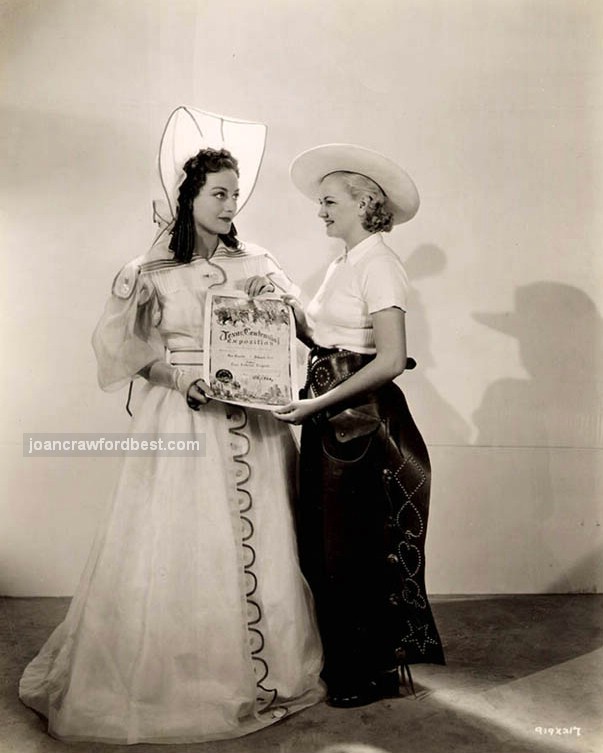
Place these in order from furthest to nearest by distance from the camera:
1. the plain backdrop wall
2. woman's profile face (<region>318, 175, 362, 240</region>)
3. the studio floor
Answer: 1. the plain backdrop wall
2. woman's profile face (<region>318, 175, 362, 240</region>)
3. the studio floor

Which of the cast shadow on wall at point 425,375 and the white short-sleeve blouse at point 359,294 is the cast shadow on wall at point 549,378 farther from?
the white short-sleeve blouse at point 359,294

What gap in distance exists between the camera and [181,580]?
2.42 meters

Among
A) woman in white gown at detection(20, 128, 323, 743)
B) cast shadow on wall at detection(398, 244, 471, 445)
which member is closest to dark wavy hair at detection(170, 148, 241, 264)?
woman in white gown at detection(20, 128, 323, 743)

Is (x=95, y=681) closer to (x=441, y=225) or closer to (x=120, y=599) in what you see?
(x=120, y=599)

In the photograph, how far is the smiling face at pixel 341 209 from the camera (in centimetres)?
259

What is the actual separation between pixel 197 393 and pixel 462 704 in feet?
4.38

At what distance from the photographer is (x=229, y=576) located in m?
2.45

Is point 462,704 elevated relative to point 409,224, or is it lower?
lower

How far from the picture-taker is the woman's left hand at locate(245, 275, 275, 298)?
264 centimetres

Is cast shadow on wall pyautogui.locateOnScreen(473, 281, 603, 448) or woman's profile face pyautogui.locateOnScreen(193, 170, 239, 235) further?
cast shadow on wall pyautogui.locateOnScreen(473, 281, 603, 448)

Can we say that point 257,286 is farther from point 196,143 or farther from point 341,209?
point 196,143

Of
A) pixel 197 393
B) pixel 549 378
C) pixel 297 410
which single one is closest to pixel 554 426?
pixel 549 378

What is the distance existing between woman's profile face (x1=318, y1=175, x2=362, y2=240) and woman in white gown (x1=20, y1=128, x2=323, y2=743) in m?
0.30

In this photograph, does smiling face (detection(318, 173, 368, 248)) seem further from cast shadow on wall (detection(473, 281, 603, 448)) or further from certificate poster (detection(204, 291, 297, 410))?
cast shadow on wall (detection(473, 281, 603, 448))
